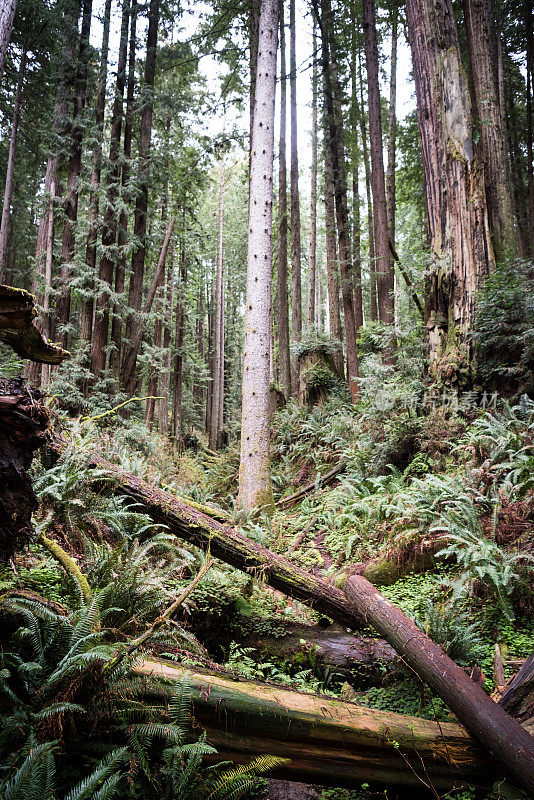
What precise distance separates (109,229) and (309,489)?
355 inches

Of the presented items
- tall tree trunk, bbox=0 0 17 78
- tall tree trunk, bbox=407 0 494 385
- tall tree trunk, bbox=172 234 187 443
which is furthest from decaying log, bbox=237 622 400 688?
tall tree trunk, bbox=172 234 187 443

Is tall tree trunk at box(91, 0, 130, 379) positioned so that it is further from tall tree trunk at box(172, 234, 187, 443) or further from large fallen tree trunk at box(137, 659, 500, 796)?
large fallen tree trunk at box(137, 659, 500, 796)

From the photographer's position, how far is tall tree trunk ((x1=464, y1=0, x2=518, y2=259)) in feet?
29.2

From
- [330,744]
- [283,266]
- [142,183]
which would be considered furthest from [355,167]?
[330,744]

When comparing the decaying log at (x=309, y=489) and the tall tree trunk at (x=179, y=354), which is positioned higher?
the tall tree trunk at (x=179, y=354)

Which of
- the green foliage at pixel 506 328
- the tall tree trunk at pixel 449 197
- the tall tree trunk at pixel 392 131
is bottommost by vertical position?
the green foliage at pixel 506 328

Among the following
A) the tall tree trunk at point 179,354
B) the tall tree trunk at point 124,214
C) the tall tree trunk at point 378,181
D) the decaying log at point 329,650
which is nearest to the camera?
the decaying log at point 329,650

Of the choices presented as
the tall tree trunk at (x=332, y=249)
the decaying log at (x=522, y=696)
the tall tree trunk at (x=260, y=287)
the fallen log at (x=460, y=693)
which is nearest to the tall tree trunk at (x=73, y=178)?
the tall tree trunk at (x=260, y=287)

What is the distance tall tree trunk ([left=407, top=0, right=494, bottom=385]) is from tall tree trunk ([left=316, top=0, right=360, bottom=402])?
178 inches

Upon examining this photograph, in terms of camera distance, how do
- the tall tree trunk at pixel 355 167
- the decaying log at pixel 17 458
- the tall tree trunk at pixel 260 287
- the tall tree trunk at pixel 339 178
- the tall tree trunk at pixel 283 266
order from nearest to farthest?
the decaying log at pixel 17 458, the tall tree trunk at pixel 260 287, the tall tree trunk at pixel 339 178, the tall tree trunk at pixel 355 167, the tall tree trunk at pixel 283 266

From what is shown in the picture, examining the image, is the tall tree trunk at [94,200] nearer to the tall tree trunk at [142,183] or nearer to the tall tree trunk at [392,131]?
the tall tree trunk at [142,183]

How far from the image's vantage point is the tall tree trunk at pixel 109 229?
11141 millimetres

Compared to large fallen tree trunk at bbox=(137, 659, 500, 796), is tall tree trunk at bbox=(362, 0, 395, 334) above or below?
above

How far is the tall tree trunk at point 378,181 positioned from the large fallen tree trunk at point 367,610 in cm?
868
